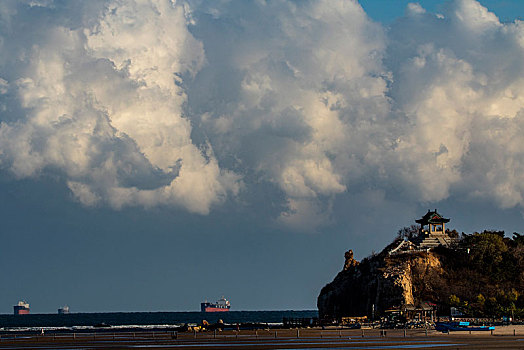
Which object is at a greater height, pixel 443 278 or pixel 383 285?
pixel 443 278

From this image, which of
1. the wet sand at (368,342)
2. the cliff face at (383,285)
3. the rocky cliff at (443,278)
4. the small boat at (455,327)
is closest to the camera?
the wet sand at (368,342)

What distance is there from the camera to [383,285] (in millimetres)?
139750

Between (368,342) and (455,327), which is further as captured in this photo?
(455,327)

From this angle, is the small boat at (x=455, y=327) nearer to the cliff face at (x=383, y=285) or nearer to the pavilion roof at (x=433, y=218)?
the cliff face at (x=383, y=285)

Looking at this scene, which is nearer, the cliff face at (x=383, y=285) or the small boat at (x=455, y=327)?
the small boat at (x=455, y=327)

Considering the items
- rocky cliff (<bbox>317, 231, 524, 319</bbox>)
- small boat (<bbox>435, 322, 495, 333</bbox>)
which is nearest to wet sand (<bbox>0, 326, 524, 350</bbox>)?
small boat (<bbox>435, 322, 495, 333</bbox>)

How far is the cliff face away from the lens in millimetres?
137875

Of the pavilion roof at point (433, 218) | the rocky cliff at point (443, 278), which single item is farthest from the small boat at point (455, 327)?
the pavilion roof at point (433, 218)

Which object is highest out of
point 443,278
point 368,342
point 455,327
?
point 443,278

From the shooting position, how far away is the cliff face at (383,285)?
13788 cm

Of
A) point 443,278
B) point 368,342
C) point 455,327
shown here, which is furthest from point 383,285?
point 368,342

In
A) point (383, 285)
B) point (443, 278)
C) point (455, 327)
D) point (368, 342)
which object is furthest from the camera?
point (443, 278)

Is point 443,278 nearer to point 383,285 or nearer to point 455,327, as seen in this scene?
point 383,285

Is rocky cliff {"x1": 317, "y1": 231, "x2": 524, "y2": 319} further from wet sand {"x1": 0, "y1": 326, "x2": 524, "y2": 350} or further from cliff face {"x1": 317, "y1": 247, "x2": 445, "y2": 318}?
wet sand {"x1": 0, "y1": 326, "x2": 524, "y2": 350}
